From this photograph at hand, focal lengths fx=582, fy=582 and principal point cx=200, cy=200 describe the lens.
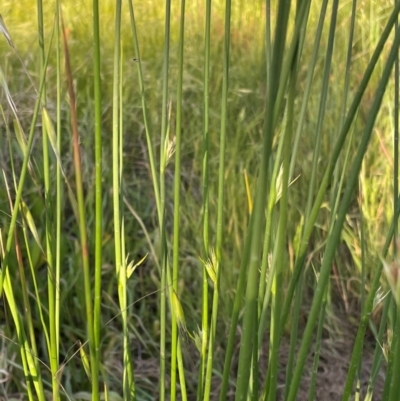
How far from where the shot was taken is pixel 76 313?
131cm

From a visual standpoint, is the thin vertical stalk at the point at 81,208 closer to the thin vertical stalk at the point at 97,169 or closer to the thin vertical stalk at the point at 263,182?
the thin vertical stalk at the point at 97,169

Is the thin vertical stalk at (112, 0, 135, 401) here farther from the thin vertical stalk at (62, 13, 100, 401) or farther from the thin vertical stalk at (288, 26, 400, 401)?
the thin vertical stalk at (288, 26, 400, 401)

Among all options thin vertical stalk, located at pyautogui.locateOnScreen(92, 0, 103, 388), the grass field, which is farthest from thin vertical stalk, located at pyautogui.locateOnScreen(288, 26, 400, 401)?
thin vertical stalk, located at pyautogui.locateOnScreen(92, 0, 103, 388)

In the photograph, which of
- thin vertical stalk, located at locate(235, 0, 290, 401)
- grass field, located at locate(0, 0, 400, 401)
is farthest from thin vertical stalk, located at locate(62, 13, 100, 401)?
thin vertical stalk, located at locate(235, 0, 290, 401)

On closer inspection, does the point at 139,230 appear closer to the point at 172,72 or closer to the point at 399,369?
the point at 172,72

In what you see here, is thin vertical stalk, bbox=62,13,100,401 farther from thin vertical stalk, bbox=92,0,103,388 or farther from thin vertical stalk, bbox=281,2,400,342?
thin vertical stalk, bbox=281,2,400,342

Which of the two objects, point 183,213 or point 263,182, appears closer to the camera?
point 263,182

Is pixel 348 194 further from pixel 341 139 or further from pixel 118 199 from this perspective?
pixel 118 199

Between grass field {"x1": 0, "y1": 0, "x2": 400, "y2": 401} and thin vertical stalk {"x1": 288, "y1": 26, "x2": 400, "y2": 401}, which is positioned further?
grass field {"x1": 0, "y1": 0, "x2": 400, "y2": 401}

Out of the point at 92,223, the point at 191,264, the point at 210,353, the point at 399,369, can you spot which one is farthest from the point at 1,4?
the point at 399,369

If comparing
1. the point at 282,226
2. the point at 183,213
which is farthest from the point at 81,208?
the point at 183,213

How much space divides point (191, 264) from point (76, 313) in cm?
29

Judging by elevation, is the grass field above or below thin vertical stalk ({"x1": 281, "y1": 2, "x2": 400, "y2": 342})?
below

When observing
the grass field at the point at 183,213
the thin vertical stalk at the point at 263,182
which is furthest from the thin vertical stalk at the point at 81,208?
the thin vertical stalk at the point at 263,182
